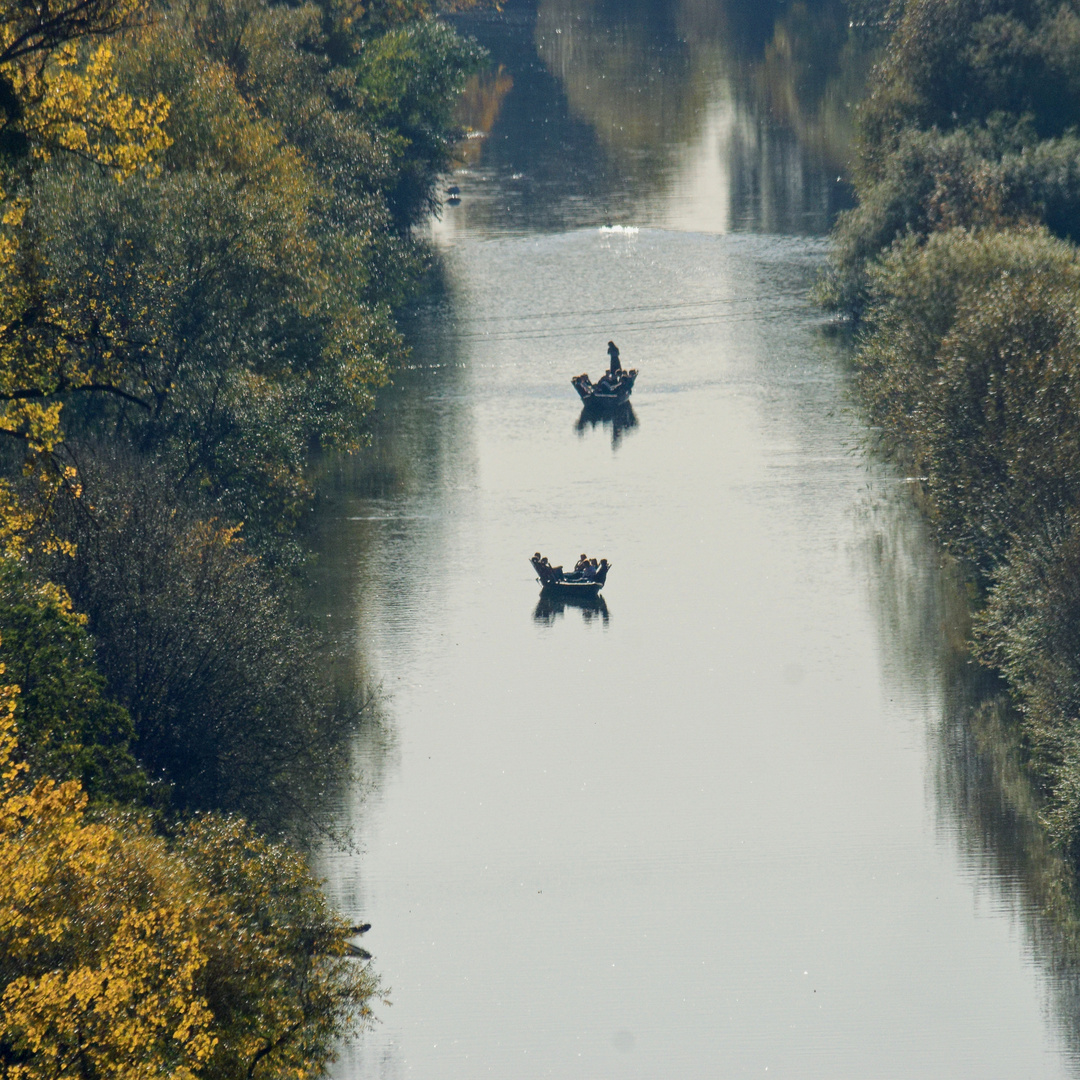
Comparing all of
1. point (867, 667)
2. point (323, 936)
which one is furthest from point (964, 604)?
point (323, 936)

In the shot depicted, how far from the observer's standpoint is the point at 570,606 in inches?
2111

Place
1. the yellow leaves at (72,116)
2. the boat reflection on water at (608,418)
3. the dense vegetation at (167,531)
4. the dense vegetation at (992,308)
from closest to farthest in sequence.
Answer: the dense vegetation at (167,531) < the yellow leaves at (72,116) < the dense vegetation at (992,308) < the boat reflection on water at (608,418)

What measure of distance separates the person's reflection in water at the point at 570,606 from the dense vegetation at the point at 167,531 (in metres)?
7.82

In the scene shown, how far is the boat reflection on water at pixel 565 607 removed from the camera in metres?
52.9

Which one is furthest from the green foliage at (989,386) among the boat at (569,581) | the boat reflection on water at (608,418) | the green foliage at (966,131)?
the boat reflection on water at (608,418)

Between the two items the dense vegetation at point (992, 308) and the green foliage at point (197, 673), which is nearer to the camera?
the green foliage at point (197, 673)

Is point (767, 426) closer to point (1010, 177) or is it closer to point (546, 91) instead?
point (1010, 177)

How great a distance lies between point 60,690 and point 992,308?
96.1 ft

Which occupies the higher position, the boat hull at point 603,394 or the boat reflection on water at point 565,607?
the boat hull at point 603,394

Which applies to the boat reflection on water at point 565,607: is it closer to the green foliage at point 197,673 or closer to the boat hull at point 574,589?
the boat hull at point 574,589

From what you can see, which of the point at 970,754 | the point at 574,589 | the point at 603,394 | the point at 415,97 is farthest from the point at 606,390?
the point at 970,754

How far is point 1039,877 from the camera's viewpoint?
3744cm

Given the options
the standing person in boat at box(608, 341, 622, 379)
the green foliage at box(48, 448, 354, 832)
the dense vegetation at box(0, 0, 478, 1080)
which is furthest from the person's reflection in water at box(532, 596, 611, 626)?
the standing person in boat at box(608, 341, 622, 379)

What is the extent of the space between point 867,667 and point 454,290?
48.6m
